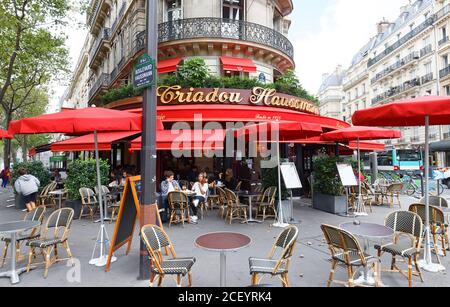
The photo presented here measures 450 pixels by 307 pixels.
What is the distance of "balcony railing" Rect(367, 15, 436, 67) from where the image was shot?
31.4m

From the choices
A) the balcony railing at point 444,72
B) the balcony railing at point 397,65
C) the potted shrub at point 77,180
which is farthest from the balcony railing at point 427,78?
the potted shrub at point 77,180

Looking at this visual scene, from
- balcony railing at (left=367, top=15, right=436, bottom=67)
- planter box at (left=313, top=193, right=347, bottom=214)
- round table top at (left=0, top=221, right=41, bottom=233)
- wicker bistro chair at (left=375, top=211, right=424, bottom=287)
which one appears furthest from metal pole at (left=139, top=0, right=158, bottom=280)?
balcony railing at (left=367, top=15, right=436, bottom=67)

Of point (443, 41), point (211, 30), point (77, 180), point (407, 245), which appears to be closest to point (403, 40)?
point (443, 41)

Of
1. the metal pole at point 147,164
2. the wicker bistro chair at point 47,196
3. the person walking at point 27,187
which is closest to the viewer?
the metal pole at point 147,164

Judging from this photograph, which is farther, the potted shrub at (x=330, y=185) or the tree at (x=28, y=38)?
the tree at (x=28, y=38)

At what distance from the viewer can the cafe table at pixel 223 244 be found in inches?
135

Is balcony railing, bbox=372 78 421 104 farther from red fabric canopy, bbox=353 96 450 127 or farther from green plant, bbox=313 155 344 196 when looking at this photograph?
red fabric canopy, bbox=353 96 450 127

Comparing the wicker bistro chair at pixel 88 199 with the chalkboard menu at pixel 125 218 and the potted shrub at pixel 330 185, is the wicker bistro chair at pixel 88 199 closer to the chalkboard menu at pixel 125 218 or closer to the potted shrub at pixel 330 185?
the chalkboard menu at pixel 125 218

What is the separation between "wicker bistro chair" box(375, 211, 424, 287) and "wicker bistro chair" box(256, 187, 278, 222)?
3744mm

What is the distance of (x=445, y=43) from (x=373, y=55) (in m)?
17.2

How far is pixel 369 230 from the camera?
13.6 feet

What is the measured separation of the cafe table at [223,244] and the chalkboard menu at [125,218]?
1.66 m

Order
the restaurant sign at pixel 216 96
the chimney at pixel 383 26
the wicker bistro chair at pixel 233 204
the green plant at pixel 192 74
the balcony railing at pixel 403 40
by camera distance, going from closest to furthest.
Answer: the wicker bistro chair at pixel 233 204 < the restaurant sign at pixel 216 96 < the green plant at pixel 192 74 < the balcony railing at pixel 403 40 < the chimney at pixel 383 26
